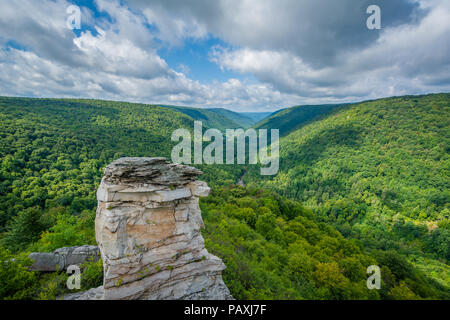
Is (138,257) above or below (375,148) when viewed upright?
below

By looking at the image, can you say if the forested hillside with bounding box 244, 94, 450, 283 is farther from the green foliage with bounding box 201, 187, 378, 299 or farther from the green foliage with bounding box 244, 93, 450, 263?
the green foliage with bounding box 201, 187, 378, 299

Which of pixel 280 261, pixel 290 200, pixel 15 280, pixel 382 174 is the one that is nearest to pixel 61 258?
pixel 15 280

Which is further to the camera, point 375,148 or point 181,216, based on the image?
point 375,148

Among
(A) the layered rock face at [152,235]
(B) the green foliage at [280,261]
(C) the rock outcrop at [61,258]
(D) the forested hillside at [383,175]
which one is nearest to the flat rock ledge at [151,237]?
(A) the layered rock face at [152,235]

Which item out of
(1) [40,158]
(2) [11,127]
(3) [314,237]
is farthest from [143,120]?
(3) [314,237]

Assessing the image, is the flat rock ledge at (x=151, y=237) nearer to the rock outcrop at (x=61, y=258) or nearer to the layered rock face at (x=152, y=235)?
the layered rock face at (x=152, y=235)

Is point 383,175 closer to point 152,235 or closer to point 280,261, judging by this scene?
point 280,261
